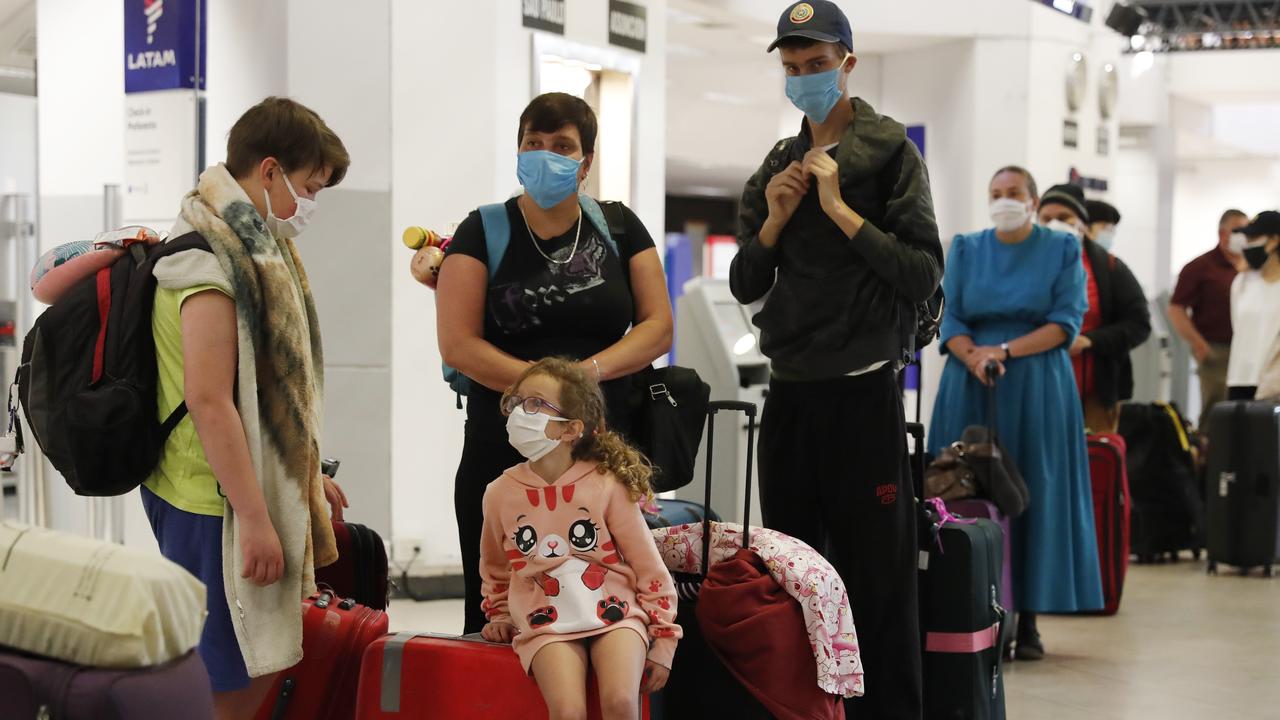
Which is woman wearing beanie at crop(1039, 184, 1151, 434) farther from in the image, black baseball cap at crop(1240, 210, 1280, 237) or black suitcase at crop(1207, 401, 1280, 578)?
black baseball cap at crop(1240, 210, 1280, 237)

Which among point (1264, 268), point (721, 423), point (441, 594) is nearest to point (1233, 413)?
point (1264, 268)

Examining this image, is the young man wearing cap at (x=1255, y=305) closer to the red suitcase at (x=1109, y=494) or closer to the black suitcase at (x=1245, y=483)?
the black suitcase at (x=1245, y=483)

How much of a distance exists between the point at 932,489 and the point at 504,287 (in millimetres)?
1952

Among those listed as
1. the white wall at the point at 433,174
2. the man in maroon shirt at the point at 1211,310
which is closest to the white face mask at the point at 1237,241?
the man in maroon shirt at the point at 1211,310

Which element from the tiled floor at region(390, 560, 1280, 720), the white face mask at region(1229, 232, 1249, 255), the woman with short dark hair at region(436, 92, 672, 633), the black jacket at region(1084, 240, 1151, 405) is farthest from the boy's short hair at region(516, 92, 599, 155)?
the white face mask at region(1229, 232, 1249, 255)

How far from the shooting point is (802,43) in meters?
3.06

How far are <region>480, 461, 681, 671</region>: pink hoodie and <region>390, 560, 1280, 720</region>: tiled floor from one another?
1893mm

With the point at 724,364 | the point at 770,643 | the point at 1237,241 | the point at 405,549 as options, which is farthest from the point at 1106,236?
the point at 770,643

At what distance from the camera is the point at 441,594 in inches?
233

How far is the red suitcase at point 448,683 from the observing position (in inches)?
105

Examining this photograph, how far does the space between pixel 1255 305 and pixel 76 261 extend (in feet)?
20.6

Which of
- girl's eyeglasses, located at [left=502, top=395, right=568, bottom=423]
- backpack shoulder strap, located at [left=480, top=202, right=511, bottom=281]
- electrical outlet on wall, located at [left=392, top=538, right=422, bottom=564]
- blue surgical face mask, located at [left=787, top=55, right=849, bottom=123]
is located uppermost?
blue surgical face mask, located at [left=787, top=55, right=849, bottom=123]

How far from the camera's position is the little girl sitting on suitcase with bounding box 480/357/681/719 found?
2691 millimetres

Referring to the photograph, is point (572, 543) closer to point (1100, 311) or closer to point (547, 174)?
point (547, 174)
